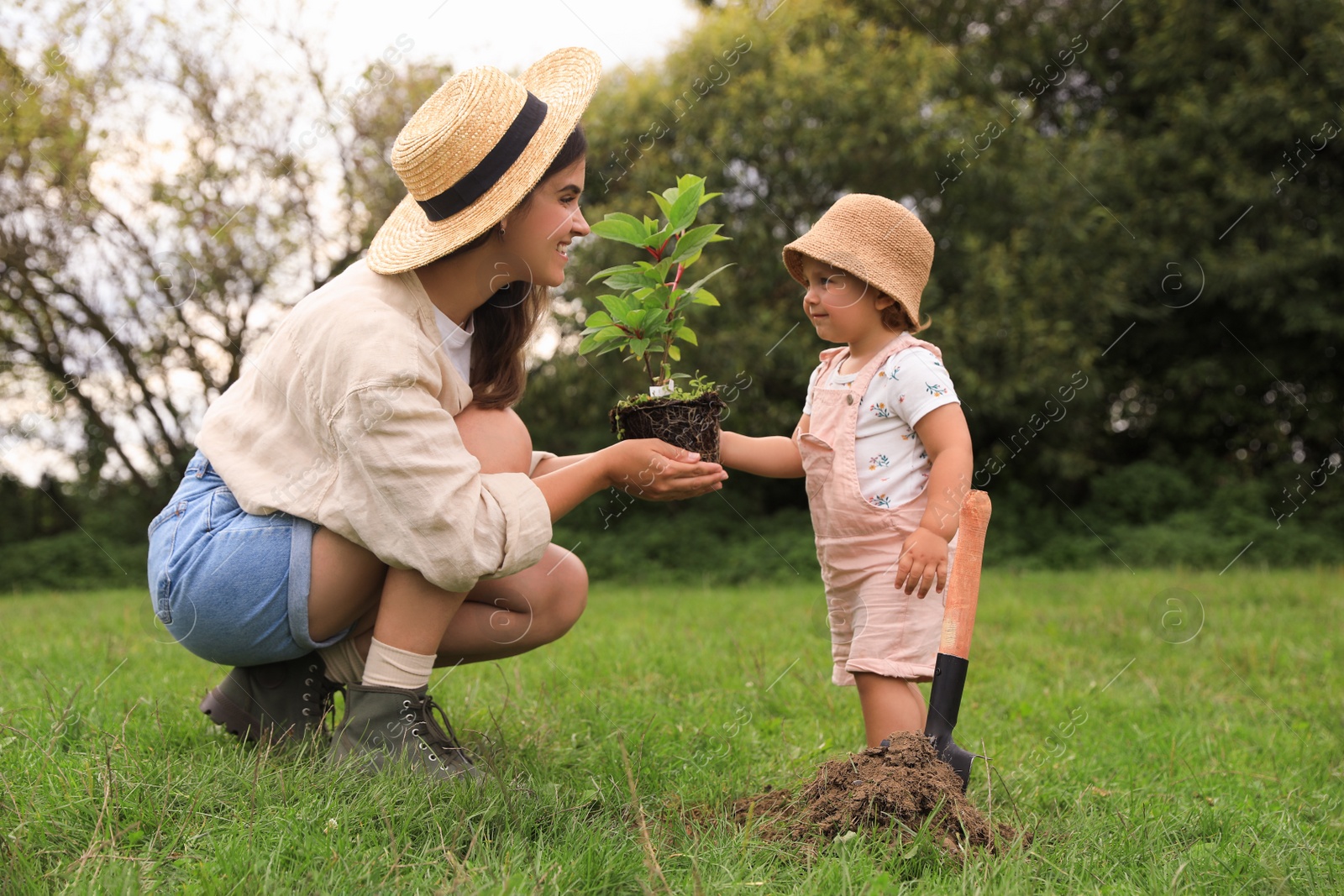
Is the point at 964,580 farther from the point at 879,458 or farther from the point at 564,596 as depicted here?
the point at 564,596

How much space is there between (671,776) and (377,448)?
102 cm

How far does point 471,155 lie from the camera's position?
2.36 meters

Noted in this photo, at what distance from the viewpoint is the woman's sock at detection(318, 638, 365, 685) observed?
2549mm

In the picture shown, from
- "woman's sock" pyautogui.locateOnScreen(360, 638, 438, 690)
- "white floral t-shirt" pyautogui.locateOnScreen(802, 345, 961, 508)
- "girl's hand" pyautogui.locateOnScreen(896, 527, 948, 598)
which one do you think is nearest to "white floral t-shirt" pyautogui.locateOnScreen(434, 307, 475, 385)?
"woman's sock" pyautogui.locateOnScreen(360, 638, 438, 690)

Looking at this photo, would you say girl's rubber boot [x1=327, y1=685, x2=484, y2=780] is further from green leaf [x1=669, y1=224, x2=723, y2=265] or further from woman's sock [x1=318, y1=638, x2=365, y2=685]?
green leaf [x1=669, y1=224, x2=723, y2=265]

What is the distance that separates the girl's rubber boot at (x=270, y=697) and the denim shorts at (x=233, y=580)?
3.4 inches

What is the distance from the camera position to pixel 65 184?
902 cm

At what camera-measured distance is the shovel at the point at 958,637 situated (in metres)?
2.27

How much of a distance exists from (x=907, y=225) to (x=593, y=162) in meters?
6.55

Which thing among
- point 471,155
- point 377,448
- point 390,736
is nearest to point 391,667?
point 390,736

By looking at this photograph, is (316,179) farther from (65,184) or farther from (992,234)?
(992,234)

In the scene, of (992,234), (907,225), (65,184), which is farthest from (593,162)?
(907,225)

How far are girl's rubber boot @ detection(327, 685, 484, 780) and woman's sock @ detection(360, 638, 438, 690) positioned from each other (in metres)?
0.02

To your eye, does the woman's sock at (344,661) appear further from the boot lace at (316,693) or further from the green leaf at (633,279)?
the green leaf at (633,279)
